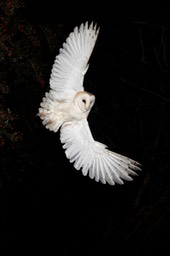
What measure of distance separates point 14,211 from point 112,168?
244 cm

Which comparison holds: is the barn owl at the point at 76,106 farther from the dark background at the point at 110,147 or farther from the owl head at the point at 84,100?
the dark background at the point at 110,147

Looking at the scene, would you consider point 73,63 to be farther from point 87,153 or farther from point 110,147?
Answer: point 110,147

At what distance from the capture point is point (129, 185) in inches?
170

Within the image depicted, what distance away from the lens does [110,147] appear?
151 inches

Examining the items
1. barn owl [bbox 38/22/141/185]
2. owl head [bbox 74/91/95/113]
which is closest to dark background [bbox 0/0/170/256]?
barn owl [bbox 38/22/141/185]

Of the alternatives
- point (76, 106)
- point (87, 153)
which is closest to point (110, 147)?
point (87, 153)

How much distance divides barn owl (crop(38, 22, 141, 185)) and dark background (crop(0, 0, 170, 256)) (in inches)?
43.0

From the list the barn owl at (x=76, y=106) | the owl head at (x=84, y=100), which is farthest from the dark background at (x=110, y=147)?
the owl head at (x=84, y=100)

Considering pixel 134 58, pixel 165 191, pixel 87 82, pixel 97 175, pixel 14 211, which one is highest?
pixel 134 58

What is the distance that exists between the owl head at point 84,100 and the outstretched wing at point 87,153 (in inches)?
7.6

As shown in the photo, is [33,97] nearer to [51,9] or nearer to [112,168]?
[51,9]

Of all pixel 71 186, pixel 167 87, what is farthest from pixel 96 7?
pixel 71 186

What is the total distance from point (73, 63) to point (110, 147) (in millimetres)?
1855

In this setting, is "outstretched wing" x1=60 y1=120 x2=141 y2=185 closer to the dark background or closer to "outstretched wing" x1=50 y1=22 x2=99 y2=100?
"outstretched wing" x1=50 y1=22 x2=99 y2=100
